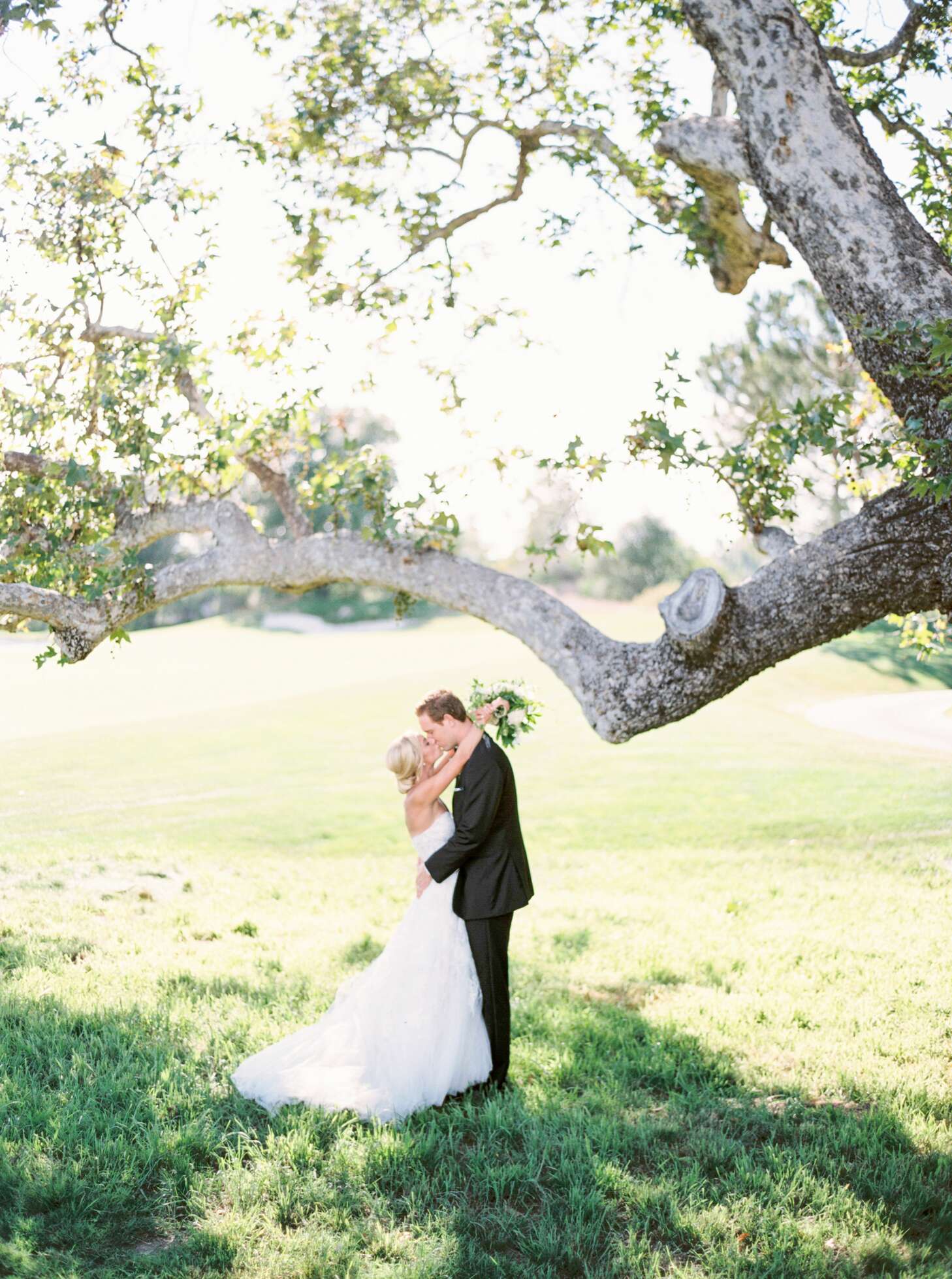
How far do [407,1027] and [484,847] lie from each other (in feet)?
3.19

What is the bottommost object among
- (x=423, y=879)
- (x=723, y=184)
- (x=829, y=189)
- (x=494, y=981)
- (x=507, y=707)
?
(x=494, y=981)

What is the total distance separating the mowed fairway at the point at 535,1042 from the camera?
13.4ft

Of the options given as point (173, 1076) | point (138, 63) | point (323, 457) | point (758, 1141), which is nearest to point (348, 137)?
point (138, 63)

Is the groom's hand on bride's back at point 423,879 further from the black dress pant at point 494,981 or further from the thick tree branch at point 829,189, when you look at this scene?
the thick tree branch at point 829,189

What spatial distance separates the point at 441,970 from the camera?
5.44 metres

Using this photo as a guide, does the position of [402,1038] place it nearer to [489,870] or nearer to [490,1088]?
[490,1088]

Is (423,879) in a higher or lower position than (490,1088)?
higher

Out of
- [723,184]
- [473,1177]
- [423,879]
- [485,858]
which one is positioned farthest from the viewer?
[723,184]

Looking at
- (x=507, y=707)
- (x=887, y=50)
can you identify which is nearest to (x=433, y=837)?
(x=507, y=707)

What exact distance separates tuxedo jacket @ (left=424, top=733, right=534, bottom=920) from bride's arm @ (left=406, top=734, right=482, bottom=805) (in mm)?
42

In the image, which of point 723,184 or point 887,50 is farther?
point 887,50

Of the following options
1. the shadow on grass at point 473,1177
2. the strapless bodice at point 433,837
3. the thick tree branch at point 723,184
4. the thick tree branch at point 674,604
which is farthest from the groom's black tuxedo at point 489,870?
the thick tree branch at point 723,184

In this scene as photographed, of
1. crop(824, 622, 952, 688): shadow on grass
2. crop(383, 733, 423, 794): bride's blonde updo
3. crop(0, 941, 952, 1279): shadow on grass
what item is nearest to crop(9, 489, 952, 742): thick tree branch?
crop(383, 733, 423, 794): bride's blonde updo

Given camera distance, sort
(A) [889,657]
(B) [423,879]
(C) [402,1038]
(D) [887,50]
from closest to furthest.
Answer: (C) [402,1038]
(B) [423,879]
(D) [887,50]
(A) [889,657]
